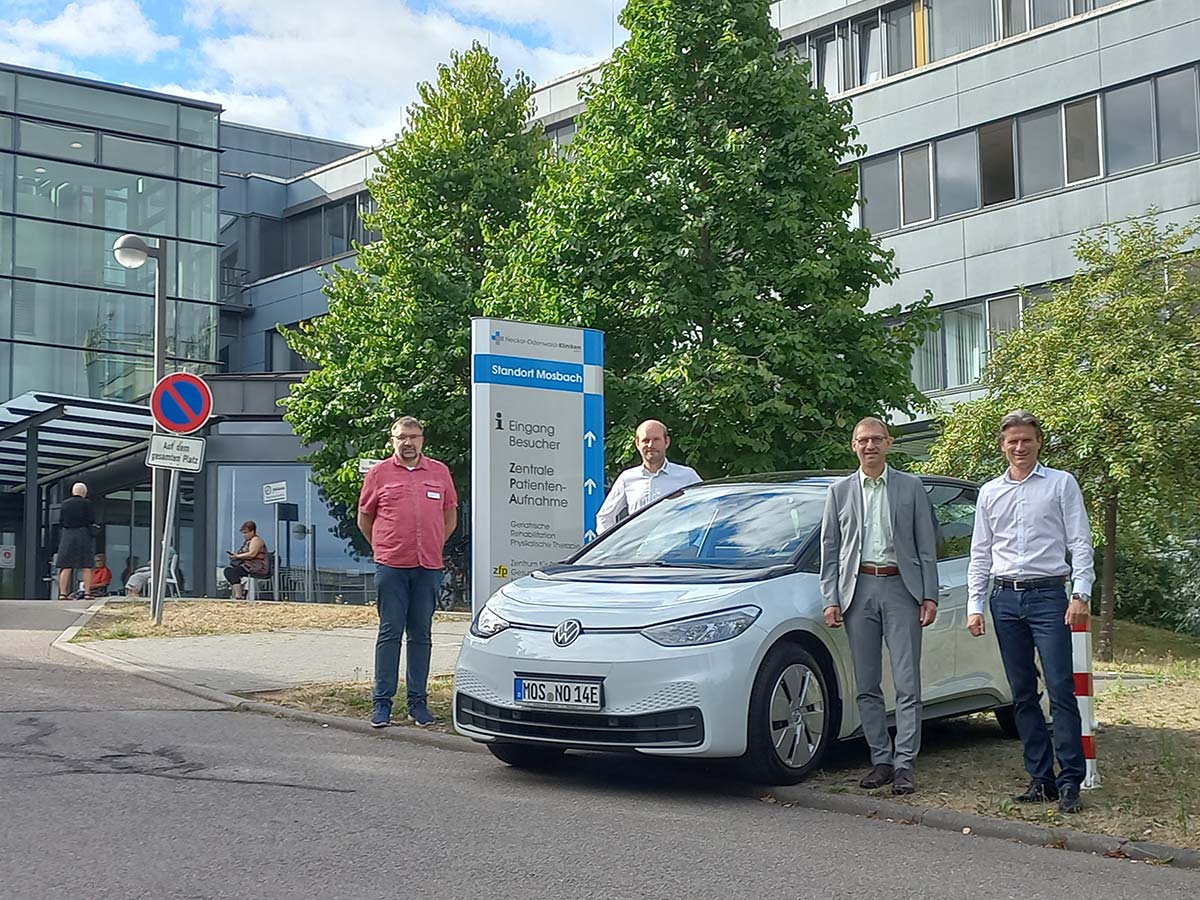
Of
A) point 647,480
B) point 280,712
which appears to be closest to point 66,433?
point 280,712

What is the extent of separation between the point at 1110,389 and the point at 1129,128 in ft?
44.0

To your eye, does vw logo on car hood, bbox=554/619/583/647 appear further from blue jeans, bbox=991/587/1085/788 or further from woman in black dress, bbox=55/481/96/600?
woman in black dress, bbox=55/481/96/600

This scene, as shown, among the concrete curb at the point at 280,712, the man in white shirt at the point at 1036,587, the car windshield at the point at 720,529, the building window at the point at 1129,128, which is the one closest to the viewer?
the man in white shirt at the point at 1036,587

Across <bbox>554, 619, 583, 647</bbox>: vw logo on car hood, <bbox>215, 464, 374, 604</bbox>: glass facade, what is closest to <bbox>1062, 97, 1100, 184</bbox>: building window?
<bbox>215, 464, 374, 604</bbox>: glass facade

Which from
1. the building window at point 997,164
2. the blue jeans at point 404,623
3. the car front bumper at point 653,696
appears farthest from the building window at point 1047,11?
the car front bumper at point 653,696

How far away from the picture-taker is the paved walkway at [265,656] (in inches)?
472

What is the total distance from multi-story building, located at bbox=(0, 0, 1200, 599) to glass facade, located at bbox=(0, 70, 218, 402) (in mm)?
50

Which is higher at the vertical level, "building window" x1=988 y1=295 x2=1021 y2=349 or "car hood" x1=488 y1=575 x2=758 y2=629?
"building window" x1=988 y1=295 x2=1021 y2=349

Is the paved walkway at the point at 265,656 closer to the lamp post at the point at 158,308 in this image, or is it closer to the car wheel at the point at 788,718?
the lamp post at the point at 158,308

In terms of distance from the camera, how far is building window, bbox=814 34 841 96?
37250 millimetres

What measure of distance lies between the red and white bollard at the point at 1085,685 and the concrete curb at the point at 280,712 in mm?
3295

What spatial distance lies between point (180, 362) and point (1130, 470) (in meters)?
27.2

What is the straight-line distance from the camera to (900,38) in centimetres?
3594

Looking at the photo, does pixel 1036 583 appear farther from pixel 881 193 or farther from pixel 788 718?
pixel 881 193
